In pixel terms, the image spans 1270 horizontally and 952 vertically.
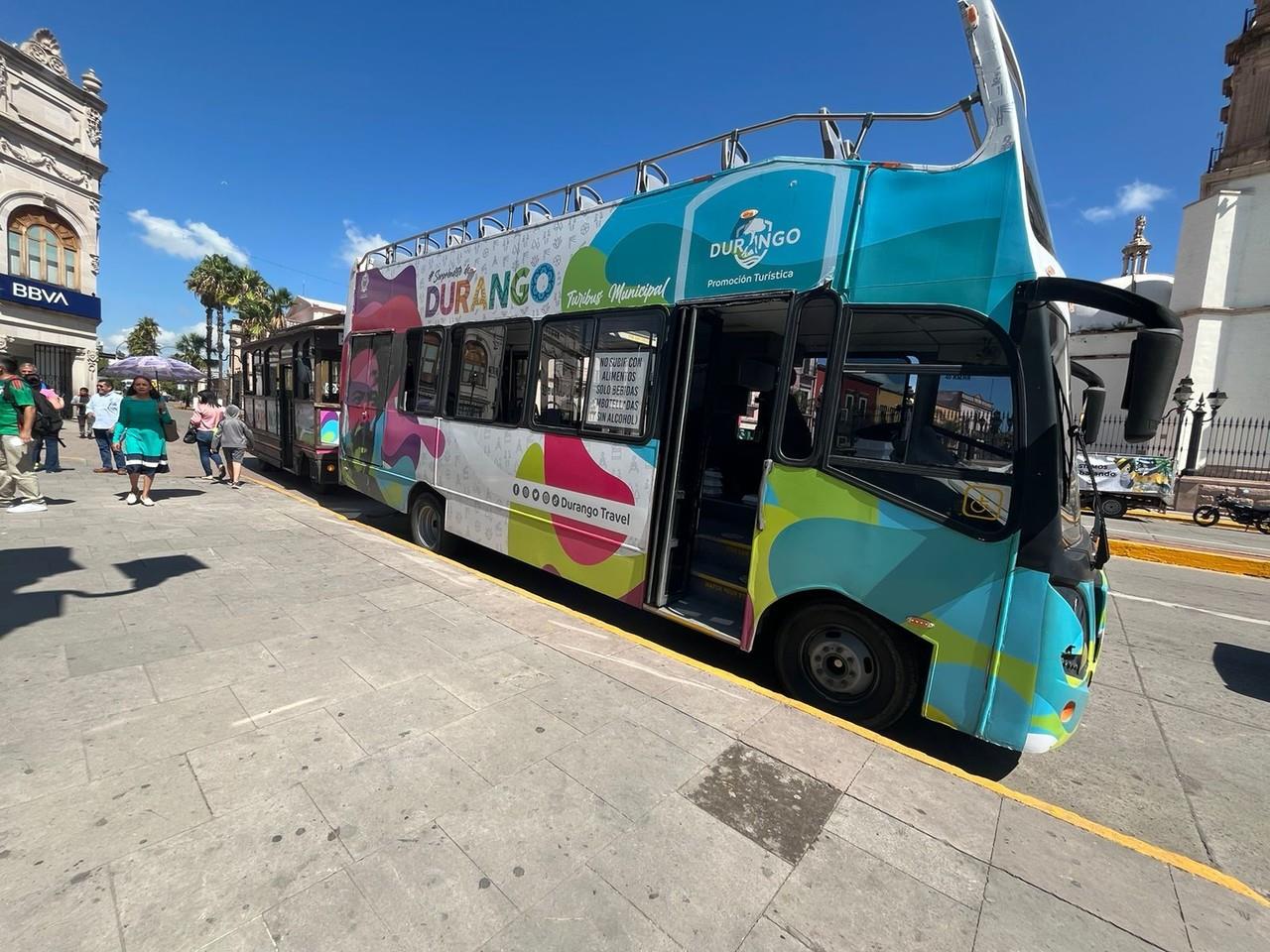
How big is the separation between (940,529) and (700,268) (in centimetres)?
242

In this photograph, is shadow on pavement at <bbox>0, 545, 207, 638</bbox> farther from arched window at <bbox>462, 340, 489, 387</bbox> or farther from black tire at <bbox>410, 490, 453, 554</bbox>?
arched window at <bbox>462, 340, 489, 387</bbox>

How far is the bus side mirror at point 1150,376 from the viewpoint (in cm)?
239

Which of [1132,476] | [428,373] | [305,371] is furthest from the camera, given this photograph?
[1132,476]

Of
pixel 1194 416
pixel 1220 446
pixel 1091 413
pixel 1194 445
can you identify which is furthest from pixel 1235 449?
pixel 1091 413

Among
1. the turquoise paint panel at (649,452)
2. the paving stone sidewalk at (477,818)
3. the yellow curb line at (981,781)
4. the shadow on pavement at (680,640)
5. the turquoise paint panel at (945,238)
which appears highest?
the turquoise paint panel at (945,238)

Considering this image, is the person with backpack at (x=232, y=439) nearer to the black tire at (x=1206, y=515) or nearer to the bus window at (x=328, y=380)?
the bus window at (x=328, y=380)

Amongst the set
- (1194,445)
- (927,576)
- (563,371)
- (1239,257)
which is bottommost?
(927,576)

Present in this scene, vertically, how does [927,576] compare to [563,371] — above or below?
below

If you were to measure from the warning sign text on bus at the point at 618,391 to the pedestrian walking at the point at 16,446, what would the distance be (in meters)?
7.66

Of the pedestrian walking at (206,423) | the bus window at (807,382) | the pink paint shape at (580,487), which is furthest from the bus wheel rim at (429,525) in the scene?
the pedestrian walking at (206,423)

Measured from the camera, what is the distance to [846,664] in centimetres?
360

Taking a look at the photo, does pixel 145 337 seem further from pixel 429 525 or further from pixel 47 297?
pixel 429 525

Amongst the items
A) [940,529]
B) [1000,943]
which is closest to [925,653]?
[940,529]

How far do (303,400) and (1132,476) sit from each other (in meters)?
22.9
